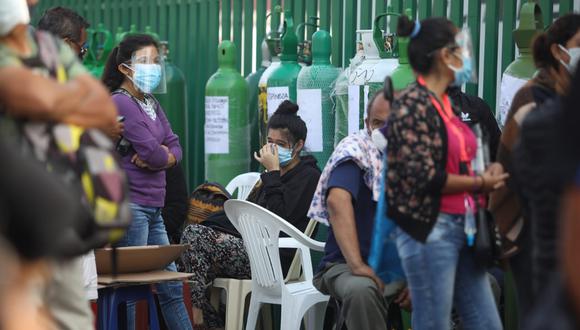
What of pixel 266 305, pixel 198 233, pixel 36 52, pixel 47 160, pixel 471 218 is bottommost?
pixel 266 305

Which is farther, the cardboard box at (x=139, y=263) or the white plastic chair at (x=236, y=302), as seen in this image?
the white plastic chair at (x=236, y=302)

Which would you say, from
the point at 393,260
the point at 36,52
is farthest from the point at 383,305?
the point at 36,52

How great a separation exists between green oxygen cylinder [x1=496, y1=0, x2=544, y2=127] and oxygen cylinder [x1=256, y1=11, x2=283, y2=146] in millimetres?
1809

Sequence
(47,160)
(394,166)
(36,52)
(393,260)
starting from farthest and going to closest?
(393,260) < (394,166) < (36,52) < (47,160)

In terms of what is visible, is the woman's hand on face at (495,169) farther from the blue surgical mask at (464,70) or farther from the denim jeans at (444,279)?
the blue surgical mask at (464,70)

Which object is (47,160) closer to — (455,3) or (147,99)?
(147,99)

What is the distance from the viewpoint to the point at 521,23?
7.08 m

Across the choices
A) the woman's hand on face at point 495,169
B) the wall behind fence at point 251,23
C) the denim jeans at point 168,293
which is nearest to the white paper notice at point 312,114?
the wall behind fence at point 251,23

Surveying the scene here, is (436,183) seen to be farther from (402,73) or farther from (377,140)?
(402,73)

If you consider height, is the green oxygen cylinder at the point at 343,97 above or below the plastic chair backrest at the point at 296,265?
above

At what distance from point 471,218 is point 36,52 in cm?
189

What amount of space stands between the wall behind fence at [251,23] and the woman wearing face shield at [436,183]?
277cm

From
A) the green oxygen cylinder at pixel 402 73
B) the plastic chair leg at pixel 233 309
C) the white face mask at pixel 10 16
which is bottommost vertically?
the plastic chair leg at pixel 233 309

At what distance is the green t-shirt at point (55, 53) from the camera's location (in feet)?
12.6
